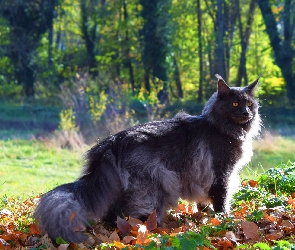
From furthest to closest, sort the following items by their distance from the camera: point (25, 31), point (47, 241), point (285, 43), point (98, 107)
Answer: point (25, 31) → point (285, 43) → point (98, 107) → point (47, 241)

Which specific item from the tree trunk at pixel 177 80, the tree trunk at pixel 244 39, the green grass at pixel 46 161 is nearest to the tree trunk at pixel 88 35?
the tree trunk at pixel 177 80

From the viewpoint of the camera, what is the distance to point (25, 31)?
25.3 m

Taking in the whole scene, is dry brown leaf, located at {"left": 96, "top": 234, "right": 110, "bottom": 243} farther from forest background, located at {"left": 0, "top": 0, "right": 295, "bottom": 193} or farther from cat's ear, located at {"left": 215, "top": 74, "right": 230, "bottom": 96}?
forest background, located at {"left": 0, "top": 0, "right": 295, "bottom": 193}

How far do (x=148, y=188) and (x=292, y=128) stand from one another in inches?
599

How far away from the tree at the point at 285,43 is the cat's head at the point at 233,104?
60.7 ft

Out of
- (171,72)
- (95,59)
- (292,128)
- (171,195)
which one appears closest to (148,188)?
(171,195)

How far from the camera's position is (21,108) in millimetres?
23391

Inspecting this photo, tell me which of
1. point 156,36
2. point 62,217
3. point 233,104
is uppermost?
point 156,36

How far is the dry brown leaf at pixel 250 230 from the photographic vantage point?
3787 millimetres

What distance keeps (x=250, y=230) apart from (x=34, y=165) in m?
7.90

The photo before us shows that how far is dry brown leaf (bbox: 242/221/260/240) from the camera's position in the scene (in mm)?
3787

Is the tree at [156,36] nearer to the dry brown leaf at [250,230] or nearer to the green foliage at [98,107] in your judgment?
the green foliage at [98,107]

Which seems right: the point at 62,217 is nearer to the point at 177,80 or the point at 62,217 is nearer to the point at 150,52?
the point at 150,52

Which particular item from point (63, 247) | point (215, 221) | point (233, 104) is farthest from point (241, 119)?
point (63, 247)
